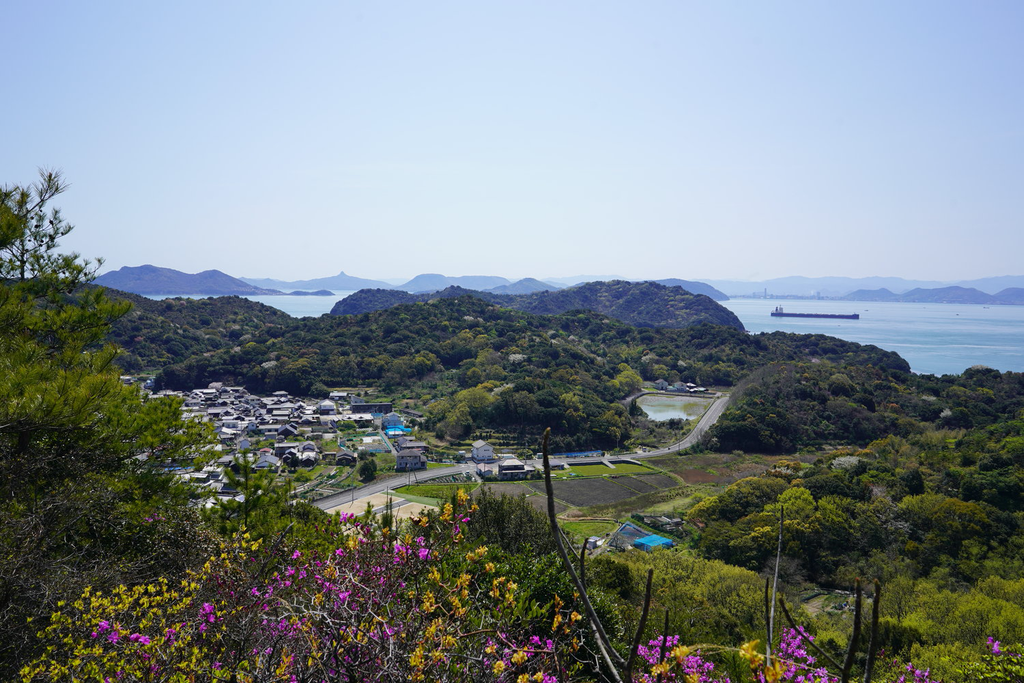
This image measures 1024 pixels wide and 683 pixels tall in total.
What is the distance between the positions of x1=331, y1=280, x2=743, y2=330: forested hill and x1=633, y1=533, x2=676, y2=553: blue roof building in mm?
80435

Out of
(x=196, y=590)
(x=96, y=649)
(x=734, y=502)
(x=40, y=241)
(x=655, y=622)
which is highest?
(x=40, y=241)

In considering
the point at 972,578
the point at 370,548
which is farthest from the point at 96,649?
the point at 972,578

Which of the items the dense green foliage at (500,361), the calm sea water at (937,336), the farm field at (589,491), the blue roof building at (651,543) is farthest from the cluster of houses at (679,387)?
the blue roof building at (651,543)

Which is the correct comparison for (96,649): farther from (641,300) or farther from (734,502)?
(641,300)

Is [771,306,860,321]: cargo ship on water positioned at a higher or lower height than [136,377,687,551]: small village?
higher

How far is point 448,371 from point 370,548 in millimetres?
46595

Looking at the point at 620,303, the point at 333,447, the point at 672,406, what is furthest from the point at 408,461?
the point at 620,303

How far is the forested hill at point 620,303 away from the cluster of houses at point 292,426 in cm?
5748

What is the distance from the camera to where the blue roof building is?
61.0ft

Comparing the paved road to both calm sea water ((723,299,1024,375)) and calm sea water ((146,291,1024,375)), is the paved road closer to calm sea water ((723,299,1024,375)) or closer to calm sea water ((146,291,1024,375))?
calm sea water ((146,291,1024,375))

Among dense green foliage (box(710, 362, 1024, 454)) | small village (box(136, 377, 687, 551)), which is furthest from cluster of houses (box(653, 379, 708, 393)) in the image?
small village (box(136, 377, 687, 551))

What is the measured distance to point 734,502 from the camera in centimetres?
2073

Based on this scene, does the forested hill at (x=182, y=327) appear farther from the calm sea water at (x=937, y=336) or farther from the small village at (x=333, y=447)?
the calm sea water at (x=937, y=336)

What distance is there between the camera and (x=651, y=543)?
1900 centimetres
